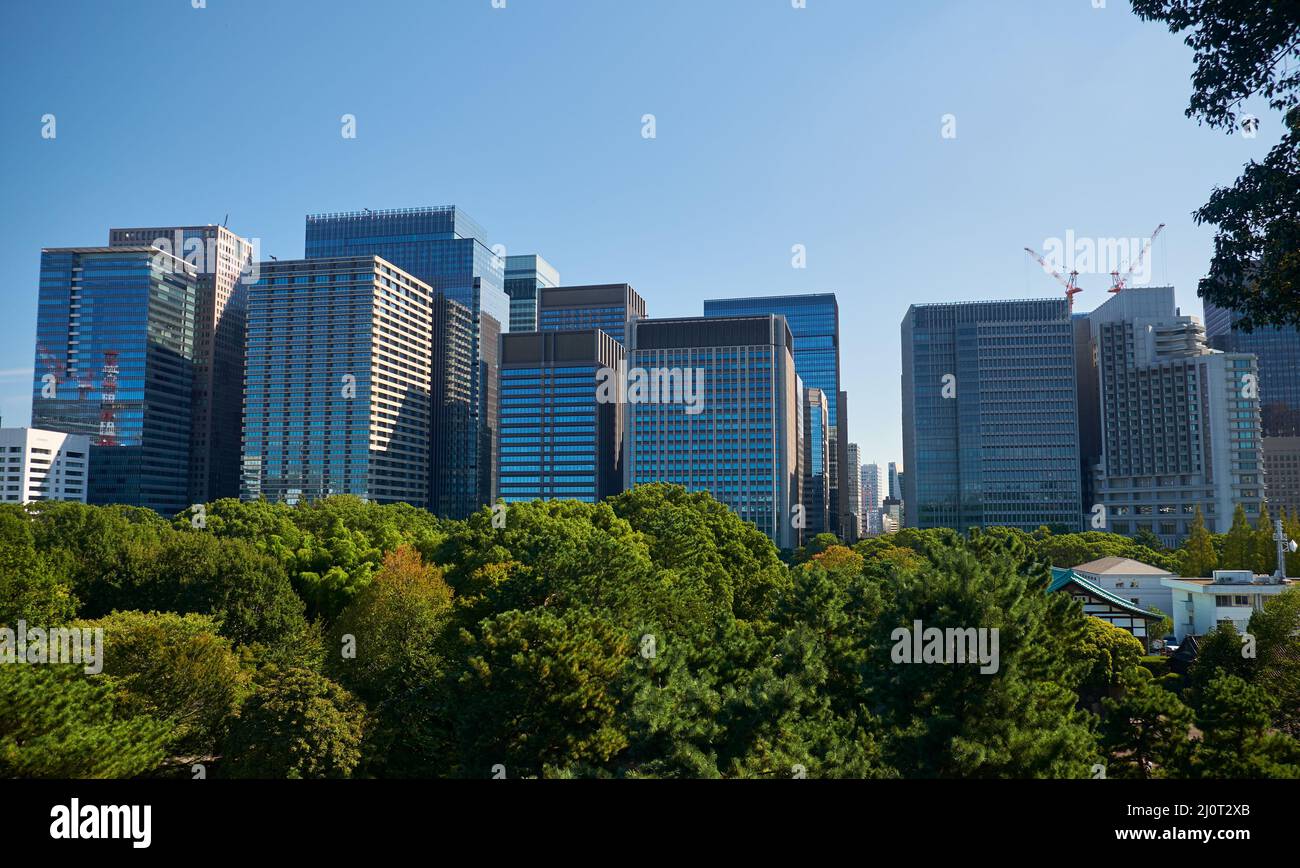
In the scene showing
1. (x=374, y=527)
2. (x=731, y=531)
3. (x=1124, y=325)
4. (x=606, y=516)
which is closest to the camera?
(x=606, y=516)

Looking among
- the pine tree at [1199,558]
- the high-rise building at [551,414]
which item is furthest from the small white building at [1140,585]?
the high-rise building at [551,414]

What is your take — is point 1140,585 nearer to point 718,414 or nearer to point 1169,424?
point 718,414

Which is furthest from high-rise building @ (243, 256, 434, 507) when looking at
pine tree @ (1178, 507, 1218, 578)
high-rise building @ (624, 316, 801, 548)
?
pine tree @ (1178, 507, 1218, 578)

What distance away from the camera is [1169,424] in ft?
538

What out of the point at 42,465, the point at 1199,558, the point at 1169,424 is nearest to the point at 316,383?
the point at 42,465

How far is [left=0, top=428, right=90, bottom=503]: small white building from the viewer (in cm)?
15362

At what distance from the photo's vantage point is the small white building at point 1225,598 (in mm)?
56031

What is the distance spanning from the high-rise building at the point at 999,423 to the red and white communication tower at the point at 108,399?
176 m

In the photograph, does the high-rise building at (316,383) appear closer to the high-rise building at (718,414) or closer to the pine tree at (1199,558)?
the high-rise building at (718,414)
